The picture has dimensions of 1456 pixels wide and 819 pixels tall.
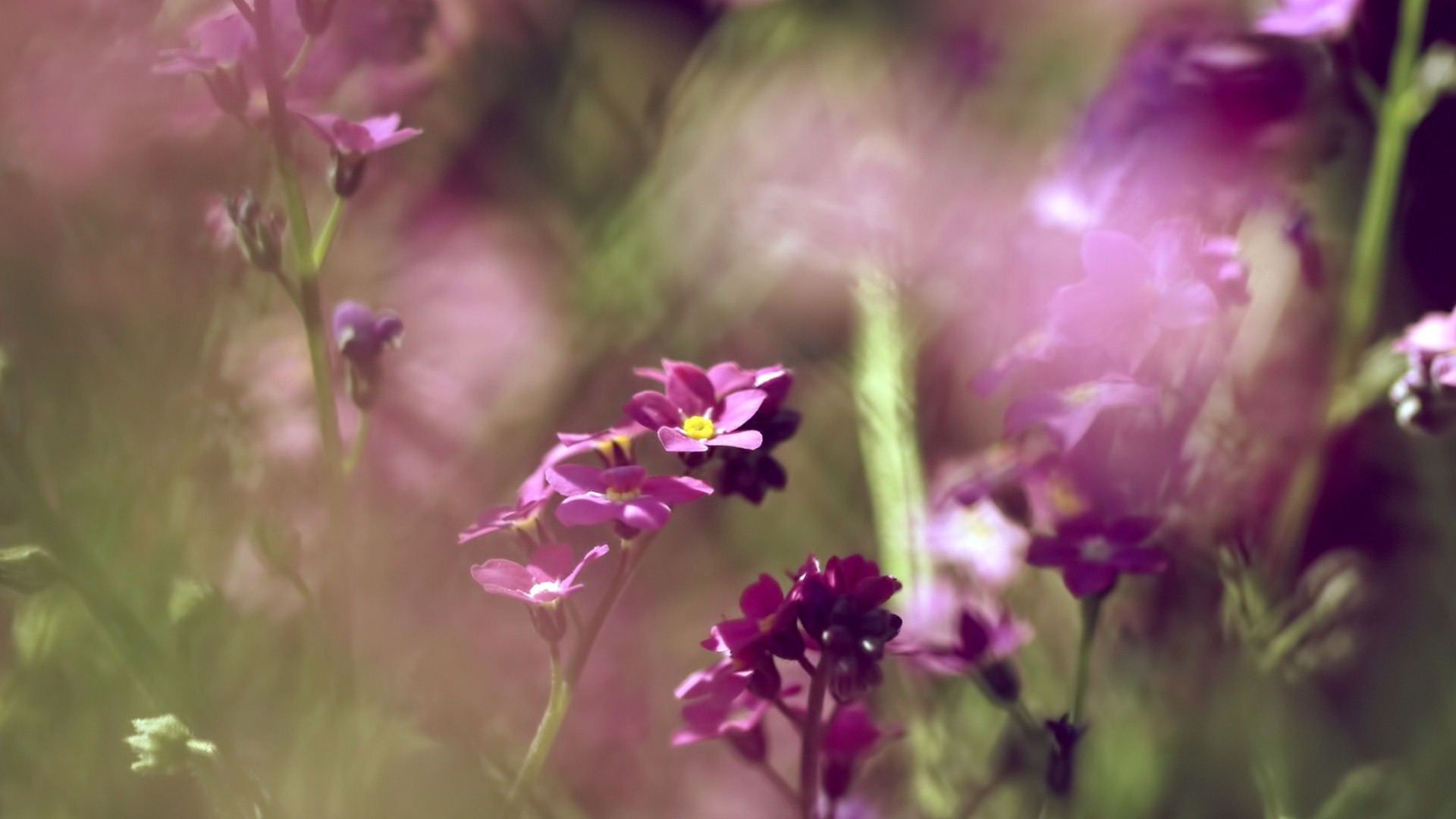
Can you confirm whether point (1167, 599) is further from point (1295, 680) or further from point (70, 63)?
point (70, 63)

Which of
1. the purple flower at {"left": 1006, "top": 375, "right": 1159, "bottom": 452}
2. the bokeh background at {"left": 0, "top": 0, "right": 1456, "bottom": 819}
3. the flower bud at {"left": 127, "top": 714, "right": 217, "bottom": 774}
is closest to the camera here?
the flower bud at {"left": 127, "top": 714, "right": 217, "bottom": 774}

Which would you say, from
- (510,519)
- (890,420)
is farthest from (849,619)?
(890,420)

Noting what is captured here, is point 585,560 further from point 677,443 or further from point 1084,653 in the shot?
→ point 1084,653

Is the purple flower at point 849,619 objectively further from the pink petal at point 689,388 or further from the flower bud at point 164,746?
the flower bud at point 164,746

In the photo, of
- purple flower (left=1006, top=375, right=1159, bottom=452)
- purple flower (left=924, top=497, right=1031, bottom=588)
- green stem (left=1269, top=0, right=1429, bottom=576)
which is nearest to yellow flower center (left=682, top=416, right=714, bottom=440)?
purple flower (left=1006, top=375, right=1159, bottom=452)

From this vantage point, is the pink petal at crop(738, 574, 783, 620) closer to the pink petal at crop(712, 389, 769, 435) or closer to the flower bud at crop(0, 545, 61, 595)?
the pink petal at crop(712, 389, 769, 435)

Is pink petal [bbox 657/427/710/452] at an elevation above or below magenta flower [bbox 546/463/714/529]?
above
